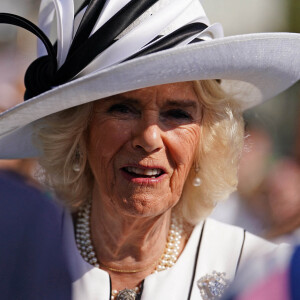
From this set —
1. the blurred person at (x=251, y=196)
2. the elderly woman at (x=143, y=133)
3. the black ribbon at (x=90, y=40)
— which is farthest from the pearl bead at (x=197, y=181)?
the blurred person at (x=251, y=196)

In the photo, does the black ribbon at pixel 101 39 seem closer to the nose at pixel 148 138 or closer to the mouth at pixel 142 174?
the nose at pixel 148 138

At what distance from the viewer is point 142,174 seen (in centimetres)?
216

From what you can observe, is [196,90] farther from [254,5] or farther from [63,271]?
[254,5]

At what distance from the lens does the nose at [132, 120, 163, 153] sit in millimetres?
2082

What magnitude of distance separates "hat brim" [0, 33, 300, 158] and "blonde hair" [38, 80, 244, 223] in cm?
14

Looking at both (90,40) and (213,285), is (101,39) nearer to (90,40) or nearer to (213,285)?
(90,40)

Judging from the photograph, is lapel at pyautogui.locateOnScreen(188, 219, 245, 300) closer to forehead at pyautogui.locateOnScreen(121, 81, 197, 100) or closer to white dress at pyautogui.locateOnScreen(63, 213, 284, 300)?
white dress at pyautogui.locateOnScreen(63, 213, 284, 300)

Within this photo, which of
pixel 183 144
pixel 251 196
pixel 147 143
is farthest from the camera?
pixel 251 196

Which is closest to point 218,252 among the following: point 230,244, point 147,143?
point 230,244

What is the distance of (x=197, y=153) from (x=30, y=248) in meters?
0.80

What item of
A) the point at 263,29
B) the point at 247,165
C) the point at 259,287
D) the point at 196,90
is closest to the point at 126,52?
the point at 196,90

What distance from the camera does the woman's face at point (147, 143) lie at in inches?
83.6

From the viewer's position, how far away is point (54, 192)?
102 inches

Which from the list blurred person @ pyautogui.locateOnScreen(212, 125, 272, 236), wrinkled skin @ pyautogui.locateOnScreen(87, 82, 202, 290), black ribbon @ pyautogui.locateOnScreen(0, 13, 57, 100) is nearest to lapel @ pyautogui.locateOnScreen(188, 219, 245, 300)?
wrinkled skin @ pyautogui.locateOnScreen(87, 82, 202, 290)
